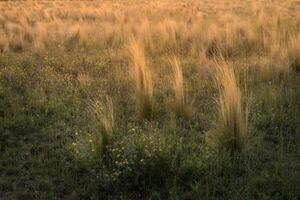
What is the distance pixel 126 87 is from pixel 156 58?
6.75 ft

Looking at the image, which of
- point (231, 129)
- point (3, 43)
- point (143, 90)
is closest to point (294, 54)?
point (143, 90)

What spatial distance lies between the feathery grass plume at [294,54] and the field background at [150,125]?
2 centimetres

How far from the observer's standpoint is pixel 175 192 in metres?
3.61

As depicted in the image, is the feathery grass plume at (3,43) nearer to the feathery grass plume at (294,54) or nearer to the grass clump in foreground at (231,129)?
the feathery grass plume at (294,54)

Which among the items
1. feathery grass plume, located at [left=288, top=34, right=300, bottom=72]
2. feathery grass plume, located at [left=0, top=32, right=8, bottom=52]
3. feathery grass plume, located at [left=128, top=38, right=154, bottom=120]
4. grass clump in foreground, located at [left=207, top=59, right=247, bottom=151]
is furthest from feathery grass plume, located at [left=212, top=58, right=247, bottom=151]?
feathery grass plume, located at [left=0, top=32, right=8, bottom=52]

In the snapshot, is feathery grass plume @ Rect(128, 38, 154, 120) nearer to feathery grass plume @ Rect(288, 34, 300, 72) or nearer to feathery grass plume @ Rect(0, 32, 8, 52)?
feathery grass plume @ Rect(288, 34, 300, 72)

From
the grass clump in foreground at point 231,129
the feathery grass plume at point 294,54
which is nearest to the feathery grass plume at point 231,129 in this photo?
the grass clump in foreground at point 231,129

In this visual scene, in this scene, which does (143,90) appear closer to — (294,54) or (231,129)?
(231,129)

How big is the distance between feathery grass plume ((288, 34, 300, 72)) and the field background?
22 mm

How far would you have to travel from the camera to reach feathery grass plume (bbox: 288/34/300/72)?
23.2 ft

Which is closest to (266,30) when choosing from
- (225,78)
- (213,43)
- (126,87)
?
(213,43)

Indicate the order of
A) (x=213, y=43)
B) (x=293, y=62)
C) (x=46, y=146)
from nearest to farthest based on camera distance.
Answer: (x=46, y=146)
(x=293, y=62)
(x=213, y=43)

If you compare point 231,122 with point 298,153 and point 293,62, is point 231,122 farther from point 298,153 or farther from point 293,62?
point 293,62

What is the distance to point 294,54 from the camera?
7203 mm
